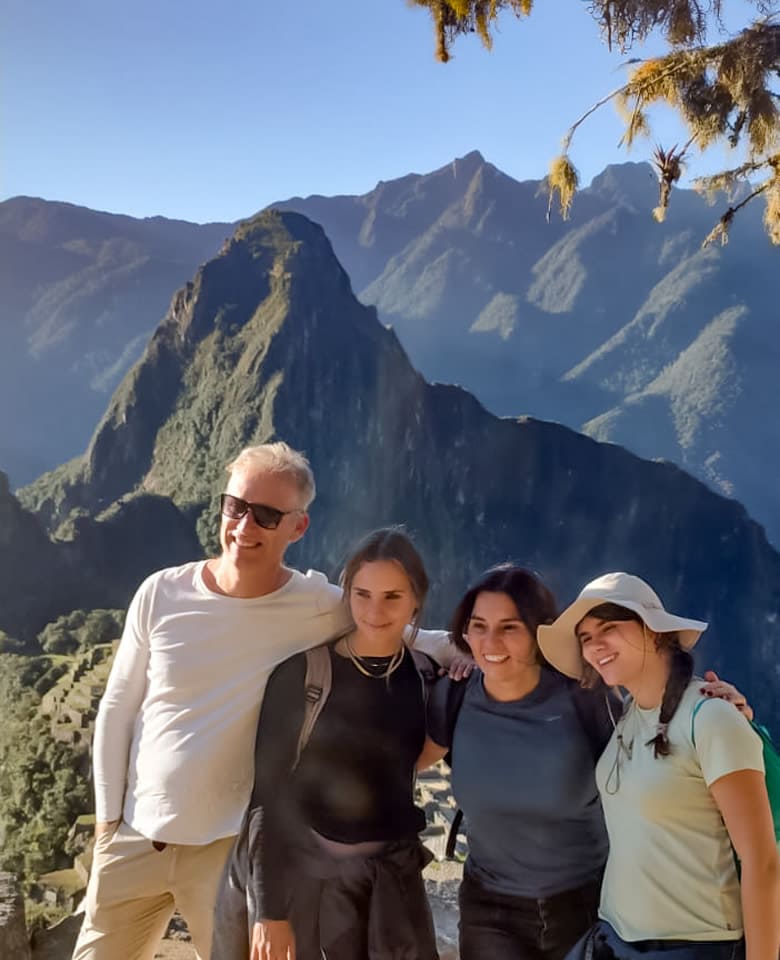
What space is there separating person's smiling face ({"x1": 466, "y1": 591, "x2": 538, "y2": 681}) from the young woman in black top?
0.19m

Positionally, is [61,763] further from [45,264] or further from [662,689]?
[45,264]

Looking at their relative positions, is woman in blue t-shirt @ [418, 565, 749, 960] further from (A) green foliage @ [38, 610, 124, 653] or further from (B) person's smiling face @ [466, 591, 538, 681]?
(A) green foliage @ [38, 610, 124, 653]

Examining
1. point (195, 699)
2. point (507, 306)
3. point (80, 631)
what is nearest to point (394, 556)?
point (195, 699)

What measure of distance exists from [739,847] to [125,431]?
57.9 meters

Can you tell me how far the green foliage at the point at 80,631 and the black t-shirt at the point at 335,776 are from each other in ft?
113

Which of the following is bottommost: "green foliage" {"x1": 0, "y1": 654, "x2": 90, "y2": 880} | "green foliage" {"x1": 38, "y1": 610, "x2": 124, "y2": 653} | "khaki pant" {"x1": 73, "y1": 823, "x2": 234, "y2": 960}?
"green foliage" {"x1": 0, "y1": 654, "x2": 90, "y2": 880}

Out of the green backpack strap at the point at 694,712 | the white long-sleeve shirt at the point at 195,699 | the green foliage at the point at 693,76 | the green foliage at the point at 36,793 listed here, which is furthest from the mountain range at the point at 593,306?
the green backpack strap at the point at 694,712

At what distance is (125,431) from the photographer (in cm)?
5638

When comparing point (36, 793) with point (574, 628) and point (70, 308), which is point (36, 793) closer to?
point (574, 628)

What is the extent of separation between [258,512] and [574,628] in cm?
88

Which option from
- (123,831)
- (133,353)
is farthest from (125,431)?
(123,831)

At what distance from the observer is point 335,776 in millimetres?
1901

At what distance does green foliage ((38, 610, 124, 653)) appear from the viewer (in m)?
35.1

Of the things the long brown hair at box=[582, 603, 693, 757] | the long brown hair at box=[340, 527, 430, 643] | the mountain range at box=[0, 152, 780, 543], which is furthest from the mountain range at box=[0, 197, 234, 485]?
the long brown hair at box=[582, 603, 693, 757]
